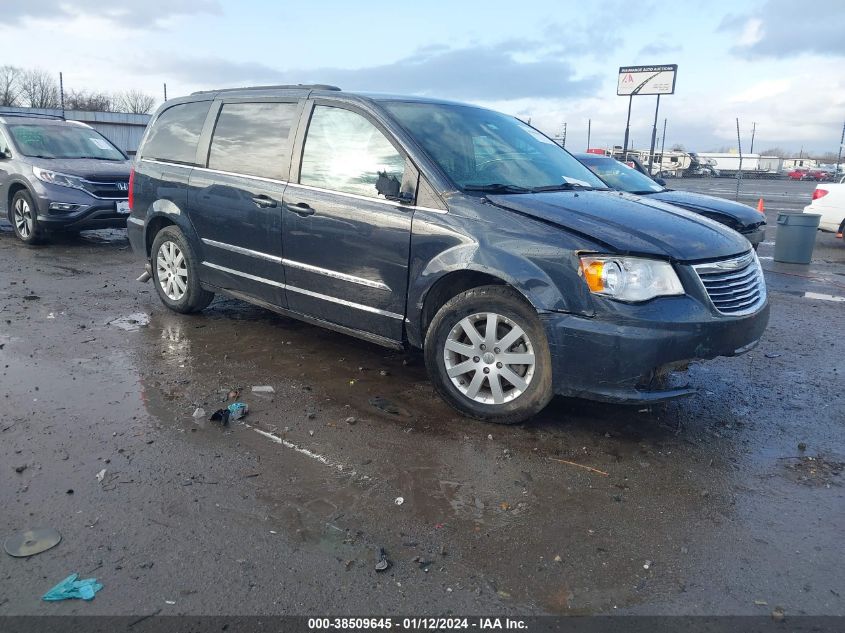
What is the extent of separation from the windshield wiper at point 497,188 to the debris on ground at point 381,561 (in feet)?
7.64

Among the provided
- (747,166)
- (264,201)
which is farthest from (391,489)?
(747,166)

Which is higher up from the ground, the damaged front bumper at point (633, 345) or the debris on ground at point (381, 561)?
the damaged front bumper at point (633, 345)

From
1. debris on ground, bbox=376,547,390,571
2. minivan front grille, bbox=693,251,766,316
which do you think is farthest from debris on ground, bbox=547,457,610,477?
debris on ground, bbox=376,547,390,571

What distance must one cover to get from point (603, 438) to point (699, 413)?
0.86 meters

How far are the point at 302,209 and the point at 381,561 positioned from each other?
111 inches

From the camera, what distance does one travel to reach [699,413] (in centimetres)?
452

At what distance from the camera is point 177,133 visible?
20.6 ft

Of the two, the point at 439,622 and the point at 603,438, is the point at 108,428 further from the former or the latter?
the point at 603,438

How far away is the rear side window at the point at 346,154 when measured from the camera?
4.61 m

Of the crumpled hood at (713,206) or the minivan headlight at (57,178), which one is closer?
the crumpled hood at (713,206)

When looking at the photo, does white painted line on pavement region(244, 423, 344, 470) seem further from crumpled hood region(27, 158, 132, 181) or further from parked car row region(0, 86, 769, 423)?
crumpled hood region(27, 158, 132, 181)

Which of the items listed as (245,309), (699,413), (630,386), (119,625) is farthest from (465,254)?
(245,309)

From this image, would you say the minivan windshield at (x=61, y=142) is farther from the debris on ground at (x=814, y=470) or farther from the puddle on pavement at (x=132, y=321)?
the debris on ground at (x=814, y=470)

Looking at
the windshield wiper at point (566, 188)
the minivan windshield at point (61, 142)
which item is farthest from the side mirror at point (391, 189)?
the minivan windshield at point (61, 142)
